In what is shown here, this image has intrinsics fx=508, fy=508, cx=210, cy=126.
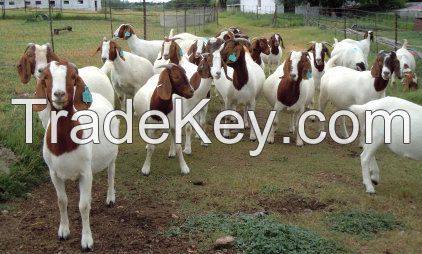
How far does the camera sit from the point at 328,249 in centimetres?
503

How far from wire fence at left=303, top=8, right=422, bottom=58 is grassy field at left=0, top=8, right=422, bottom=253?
378 inches

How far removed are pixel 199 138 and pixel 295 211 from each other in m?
3.56

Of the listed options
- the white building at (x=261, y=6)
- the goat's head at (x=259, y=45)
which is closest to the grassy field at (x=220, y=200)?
the goat's head at (x=259, y=45)

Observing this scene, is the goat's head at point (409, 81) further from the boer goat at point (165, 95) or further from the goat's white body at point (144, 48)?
the boer goat at point (165, 95)

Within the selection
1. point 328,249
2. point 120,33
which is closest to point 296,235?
point 328,249

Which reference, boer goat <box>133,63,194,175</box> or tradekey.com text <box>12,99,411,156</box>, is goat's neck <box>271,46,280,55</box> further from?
boer goat <box>133,63,194,175</box>

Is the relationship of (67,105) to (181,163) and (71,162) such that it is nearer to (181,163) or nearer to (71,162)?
(71,162)

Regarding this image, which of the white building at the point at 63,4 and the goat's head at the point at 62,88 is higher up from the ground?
the white building at the point at 63,4

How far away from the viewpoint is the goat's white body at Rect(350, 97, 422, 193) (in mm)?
6227

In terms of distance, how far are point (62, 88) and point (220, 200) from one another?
8.96ft

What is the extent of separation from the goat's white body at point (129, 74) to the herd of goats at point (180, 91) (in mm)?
19

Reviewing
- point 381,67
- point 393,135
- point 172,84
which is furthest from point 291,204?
point 381,67

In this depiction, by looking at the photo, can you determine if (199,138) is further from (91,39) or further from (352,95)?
(91,39)

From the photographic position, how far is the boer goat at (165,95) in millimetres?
6836
